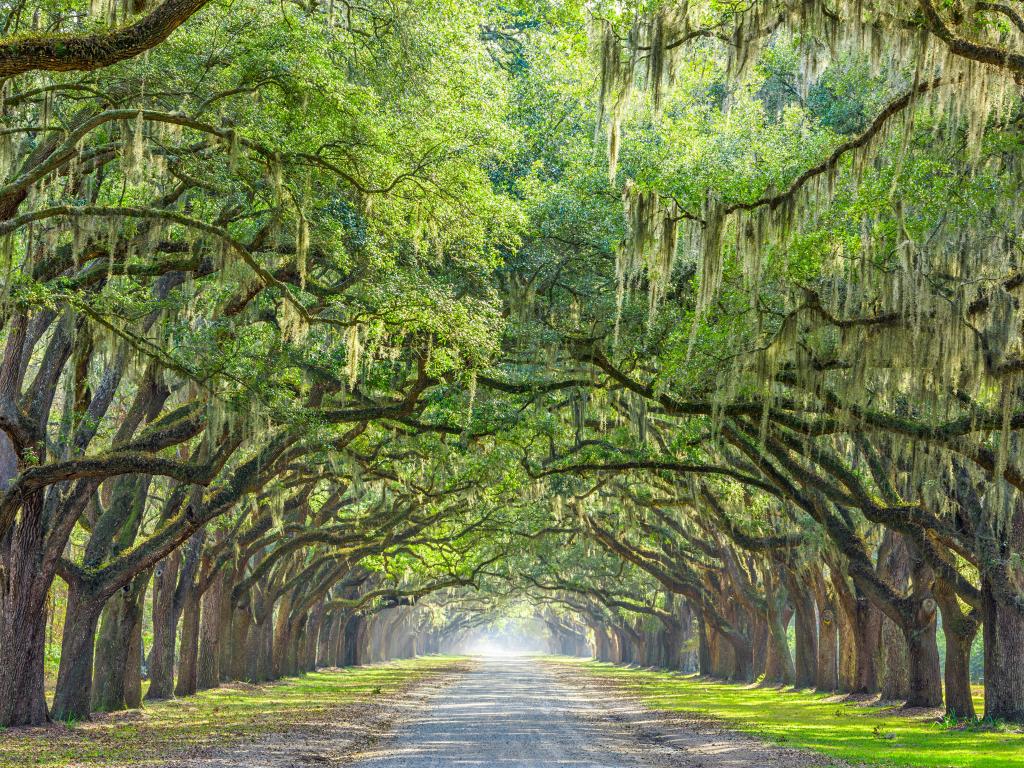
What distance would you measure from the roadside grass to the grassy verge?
336 inches

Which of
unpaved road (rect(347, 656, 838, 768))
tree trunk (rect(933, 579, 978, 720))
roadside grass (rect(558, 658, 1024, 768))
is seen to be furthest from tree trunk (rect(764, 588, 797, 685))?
tree trunk (rect(933, 579, 978, 720))

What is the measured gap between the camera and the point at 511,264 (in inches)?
687

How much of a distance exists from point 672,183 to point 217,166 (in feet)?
20.3

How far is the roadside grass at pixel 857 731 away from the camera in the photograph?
14.9 m

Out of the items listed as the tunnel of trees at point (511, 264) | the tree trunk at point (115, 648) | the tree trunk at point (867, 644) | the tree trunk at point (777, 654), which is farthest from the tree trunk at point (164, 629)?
the tree trunk at point (777, 654)

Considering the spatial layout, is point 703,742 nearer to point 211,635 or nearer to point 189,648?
point 189,648

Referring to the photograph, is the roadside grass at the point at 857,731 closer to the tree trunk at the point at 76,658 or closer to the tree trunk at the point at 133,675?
the tree trunk at the point at 76,658

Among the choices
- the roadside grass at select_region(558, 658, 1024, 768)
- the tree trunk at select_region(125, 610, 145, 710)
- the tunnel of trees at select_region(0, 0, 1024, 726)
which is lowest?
the roadside grass at select_region(558, 658, 1024, 768)

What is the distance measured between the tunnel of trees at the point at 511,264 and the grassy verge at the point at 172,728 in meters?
1.13

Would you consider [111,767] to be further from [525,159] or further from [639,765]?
[525,159]

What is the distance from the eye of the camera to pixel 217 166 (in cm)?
1340

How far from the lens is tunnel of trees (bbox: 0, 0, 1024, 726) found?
11750mm

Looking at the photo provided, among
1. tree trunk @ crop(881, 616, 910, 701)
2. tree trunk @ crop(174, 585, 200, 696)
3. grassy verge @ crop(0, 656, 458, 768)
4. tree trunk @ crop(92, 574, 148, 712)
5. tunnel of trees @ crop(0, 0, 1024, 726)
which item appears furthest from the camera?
tree trunk @ crop(174, 585, 200, 696)

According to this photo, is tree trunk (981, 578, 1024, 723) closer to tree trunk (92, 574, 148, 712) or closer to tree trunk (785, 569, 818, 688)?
tree trunk (785, 569, 818, 688)
